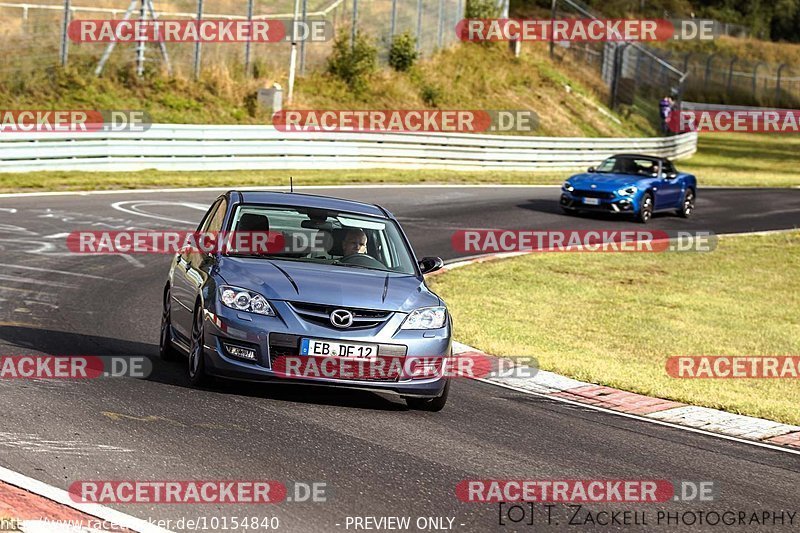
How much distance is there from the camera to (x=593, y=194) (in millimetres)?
26531

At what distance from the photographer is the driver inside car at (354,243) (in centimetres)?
979

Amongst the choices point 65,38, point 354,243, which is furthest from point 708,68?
point 354,243

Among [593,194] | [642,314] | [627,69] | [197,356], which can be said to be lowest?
Result: [642,314]

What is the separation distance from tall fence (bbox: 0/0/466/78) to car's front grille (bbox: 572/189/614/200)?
12764 millimetres

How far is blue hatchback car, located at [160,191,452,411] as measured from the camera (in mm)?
8508

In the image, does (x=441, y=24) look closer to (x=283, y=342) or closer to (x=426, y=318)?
(x=426, y=318)

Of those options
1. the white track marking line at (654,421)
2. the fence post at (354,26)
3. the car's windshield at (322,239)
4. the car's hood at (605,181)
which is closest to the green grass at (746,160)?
the fence post at (354,26)

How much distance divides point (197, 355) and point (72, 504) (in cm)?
309

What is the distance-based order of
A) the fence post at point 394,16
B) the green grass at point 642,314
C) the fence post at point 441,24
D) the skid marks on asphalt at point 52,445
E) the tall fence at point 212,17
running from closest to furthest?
the skid marks on asphalt at point 52,445, the green grass at point 642,314, the tall fence at point 212,17, the fence post at point 394,16, the fence post at point 441,24

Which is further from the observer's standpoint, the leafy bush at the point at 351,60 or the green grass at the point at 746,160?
the green grass at the point at 746,160

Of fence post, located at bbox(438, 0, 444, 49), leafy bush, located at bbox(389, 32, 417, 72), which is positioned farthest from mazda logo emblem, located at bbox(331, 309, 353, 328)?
fence post, located at bbox(438, 0, 444, 49)

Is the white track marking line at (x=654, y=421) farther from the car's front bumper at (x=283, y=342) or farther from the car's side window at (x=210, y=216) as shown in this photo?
the car's side window at (x=210, y=216)

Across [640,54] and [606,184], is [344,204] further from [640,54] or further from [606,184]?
[640,54]

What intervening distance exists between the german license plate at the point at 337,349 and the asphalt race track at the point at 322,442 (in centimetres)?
42
